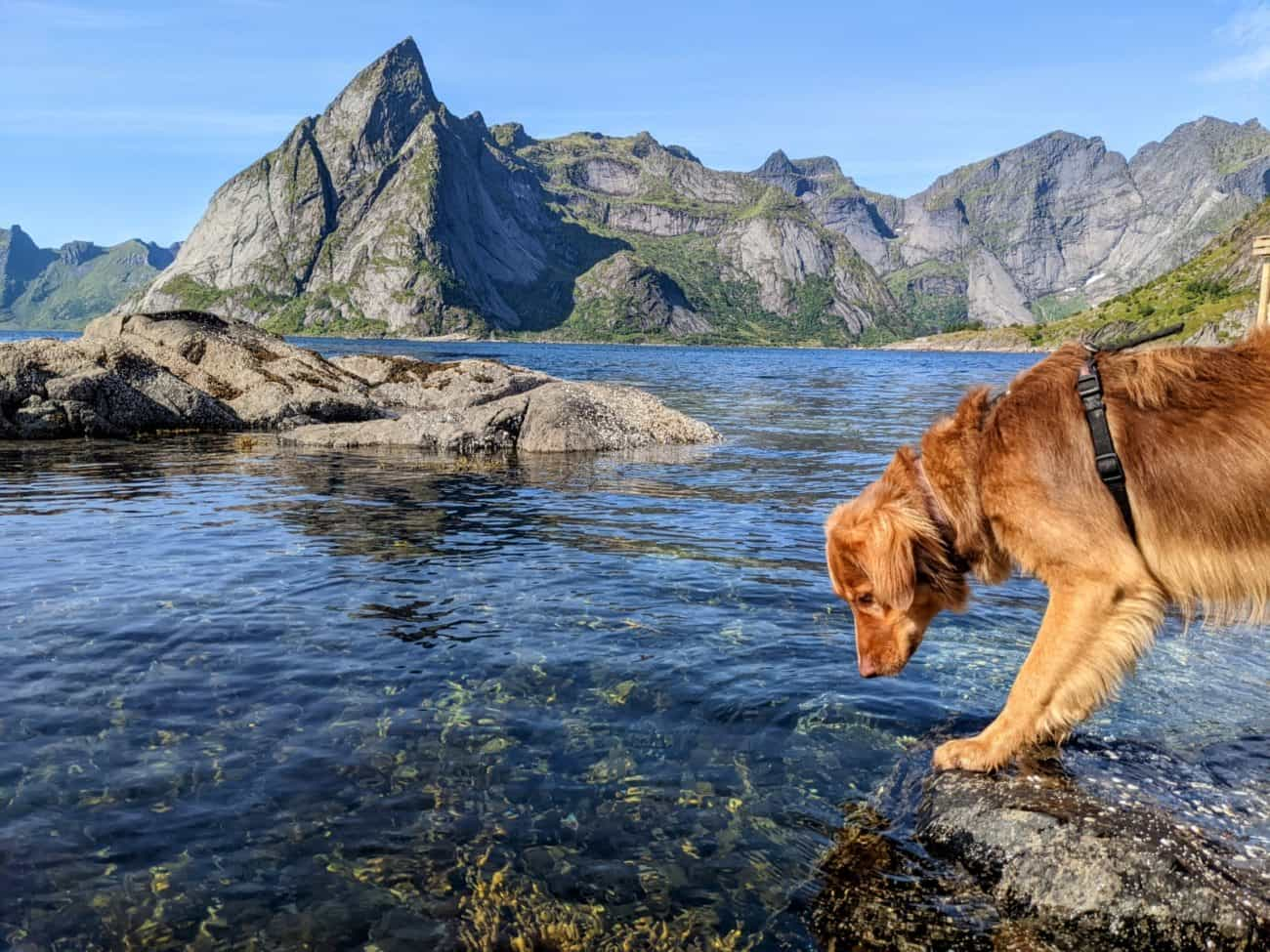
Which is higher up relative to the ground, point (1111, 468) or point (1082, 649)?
point (1111, 468)

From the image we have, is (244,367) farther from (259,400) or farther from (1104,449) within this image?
(1104,449)

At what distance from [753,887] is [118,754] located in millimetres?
3652

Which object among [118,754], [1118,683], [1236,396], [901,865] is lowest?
[901,865]

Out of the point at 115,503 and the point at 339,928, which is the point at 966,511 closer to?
the point at 339,928

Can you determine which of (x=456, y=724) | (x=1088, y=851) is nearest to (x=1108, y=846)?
(x=1088, y=851)

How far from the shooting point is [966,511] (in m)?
4.67

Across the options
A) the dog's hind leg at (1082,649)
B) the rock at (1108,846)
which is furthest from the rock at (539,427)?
the dog's hind leg at (1082,649)

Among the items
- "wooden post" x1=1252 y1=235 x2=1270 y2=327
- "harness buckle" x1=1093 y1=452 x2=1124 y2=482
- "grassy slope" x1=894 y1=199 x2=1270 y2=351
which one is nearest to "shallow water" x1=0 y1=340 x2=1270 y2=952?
"harness buckle" x1=1093 y1=452 x2=1124 y2=482

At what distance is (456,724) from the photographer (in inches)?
216

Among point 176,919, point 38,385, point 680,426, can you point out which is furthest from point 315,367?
point 176,919

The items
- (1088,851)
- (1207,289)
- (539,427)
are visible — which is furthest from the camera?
(1207,289)

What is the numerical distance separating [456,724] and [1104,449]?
4.08 meters

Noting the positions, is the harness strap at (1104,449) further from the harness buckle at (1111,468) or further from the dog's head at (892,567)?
the dog's head at (892,567)

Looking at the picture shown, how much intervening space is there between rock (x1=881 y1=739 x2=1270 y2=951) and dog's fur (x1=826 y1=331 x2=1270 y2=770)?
284mm
